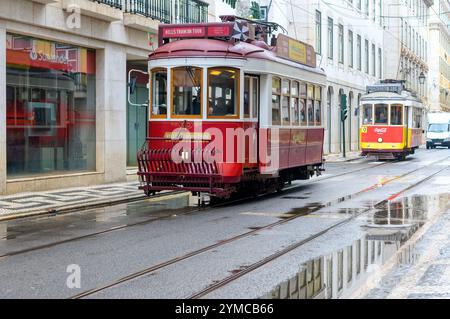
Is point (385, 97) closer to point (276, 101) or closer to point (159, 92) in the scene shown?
point (276, 101)

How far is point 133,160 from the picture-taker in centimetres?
2417

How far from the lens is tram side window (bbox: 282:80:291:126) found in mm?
16375

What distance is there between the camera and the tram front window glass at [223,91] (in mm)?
14328

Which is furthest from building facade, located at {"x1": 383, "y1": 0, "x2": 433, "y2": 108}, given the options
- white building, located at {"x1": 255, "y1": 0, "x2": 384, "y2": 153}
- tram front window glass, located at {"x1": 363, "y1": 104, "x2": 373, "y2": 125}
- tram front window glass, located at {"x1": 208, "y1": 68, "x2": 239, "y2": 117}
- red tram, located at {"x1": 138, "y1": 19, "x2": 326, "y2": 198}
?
tram front window glass, located at {"x1": 208, "y1": 68, "x2": 239, "y2": 117}

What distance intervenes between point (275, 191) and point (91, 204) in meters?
5.13

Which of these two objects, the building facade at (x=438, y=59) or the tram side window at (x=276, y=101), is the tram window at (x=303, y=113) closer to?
the tram side window at (x=276, y=101)

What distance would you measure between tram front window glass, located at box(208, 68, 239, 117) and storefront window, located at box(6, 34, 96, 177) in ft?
17.5

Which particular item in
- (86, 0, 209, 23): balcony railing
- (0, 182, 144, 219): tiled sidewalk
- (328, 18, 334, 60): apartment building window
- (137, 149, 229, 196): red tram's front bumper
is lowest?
(0, 182, 144, 219): tiled sidewalk

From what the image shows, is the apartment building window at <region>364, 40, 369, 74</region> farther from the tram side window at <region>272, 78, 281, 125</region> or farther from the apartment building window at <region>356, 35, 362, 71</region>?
the tram side window at <region>272, 78, 281, 125</region>

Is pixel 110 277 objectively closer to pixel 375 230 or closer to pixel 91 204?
pixel 375 230

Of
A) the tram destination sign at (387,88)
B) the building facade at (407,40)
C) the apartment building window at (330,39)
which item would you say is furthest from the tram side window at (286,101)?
the building facade at (407,40)

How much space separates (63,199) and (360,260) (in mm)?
8882

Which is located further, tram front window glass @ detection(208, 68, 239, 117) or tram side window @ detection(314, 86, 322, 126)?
tram side window @ detection(314, 86, 322, 126)

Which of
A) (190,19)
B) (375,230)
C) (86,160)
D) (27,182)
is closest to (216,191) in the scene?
(375,230)
